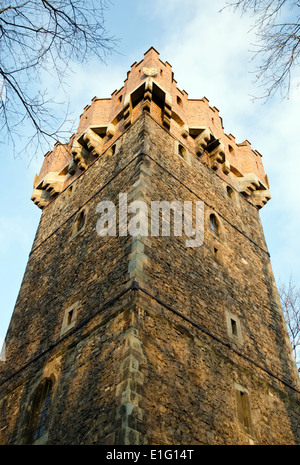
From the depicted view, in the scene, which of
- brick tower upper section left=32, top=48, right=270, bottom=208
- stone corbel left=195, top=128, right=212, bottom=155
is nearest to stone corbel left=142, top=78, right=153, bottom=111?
brick tower upper section left=32, top=48, right=270, bottom=208

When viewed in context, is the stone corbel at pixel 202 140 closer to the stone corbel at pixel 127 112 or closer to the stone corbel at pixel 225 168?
the stone corbel at pixel 225 168

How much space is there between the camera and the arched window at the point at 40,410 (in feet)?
26.6

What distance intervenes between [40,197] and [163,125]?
4849mm

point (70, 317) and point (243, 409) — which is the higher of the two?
point (70, 317)

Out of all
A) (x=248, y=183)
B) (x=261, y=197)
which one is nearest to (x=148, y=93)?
(x=248, y=183)

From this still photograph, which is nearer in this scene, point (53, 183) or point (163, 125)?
point (163, 125)

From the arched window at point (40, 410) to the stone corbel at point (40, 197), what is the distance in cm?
740

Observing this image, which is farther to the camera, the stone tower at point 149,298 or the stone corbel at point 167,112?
the stone corbel at point 167,112

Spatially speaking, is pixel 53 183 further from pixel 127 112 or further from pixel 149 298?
pixel 149 298

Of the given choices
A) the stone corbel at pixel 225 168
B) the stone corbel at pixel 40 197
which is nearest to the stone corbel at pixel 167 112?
the stone corbel at pixel 225 168

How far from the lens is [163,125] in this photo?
12.8 meters

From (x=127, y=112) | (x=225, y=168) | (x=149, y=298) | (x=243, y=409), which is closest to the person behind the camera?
(x=149, y=298)

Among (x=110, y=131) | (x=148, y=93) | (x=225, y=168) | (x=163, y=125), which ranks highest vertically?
(x=148, y=93)
